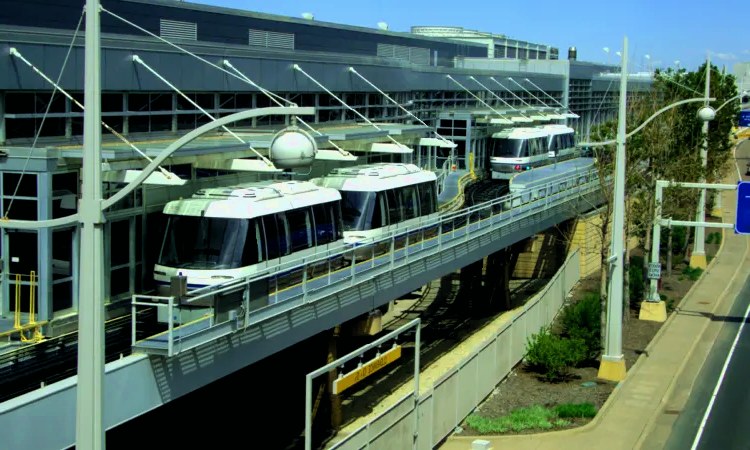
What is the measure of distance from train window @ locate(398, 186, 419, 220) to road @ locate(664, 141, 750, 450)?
350 inches

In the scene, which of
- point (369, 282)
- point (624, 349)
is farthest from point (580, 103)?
point (369, 282)

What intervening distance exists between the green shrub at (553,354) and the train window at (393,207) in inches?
196

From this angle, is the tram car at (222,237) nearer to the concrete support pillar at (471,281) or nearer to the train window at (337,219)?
the train window at (337,219)

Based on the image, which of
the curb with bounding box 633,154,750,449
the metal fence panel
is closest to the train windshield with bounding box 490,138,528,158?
the curb with bounding box 633,154,750,449

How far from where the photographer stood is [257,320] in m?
17.2

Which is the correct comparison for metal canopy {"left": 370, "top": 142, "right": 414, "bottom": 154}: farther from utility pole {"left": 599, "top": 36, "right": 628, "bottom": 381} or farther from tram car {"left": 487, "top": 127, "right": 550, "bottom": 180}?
tram car {"left": 487, "top": 127, "right": 550, "bottom": 180}

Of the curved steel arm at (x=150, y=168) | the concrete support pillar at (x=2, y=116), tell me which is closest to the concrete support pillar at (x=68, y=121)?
the concrete support pillar at (x=2, y=116)

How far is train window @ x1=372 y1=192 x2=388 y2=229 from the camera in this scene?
85.6ft

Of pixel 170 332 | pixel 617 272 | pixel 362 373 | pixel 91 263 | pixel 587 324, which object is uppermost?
pixel 91 263

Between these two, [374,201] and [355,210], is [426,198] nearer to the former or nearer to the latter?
[374,201]

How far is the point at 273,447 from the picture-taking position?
72.1 feet

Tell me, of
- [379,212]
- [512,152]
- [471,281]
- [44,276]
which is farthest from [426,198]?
[512,152]

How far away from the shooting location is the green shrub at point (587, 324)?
2909 centimetres

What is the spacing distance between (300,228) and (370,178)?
5.57 metres
